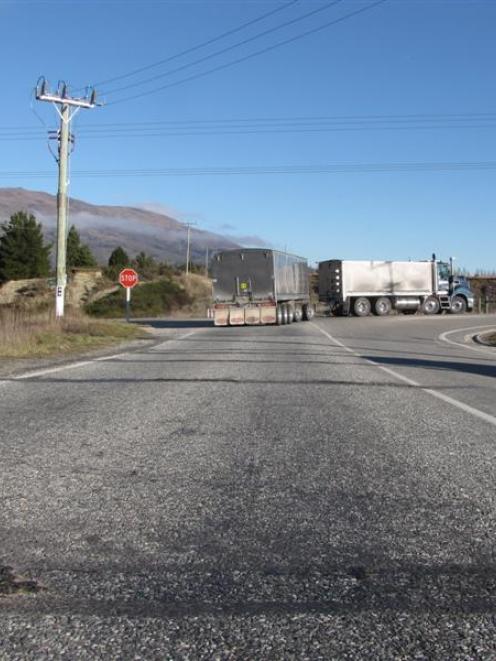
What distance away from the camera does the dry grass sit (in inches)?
711

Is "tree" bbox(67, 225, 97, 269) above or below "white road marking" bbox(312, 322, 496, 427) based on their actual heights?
above

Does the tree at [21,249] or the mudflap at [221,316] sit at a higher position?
the tree at [21,249]

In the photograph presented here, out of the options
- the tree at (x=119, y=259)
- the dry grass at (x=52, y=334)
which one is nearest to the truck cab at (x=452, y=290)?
the dry grass at (x=52, y=334)

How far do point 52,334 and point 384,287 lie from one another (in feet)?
109

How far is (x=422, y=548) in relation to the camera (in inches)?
154

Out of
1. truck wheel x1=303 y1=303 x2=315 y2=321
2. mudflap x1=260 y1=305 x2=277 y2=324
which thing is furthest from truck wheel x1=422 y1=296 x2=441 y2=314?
mudflap x1=260 y1=305 x2=277 y2=324

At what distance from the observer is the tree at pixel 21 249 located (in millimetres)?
73000

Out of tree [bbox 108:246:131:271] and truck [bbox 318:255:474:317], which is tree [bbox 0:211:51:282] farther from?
truck [bbox 318:255:474:317]

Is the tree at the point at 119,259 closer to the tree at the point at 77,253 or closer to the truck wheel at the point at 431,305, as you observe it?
the tree at the point at 77,253

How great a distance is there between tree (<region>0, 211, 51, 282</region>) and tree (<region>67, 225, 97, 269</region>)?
5709 millimetres

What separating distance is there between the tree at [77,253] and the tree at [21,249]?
18.7 ft

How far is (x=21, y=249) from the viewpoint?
73.8 m

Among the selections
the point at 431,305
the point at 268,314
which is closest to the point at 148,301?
the point at 431,305

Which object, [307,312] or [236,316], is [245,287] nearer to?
[236,316]
